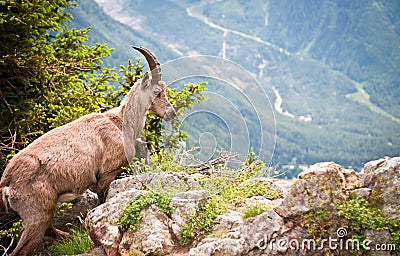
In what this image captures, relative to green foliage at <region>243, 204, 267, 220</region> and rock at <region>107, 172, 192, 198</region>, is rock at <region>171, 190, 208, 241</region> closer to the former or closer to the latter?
rock at <region>107, 172, 192, 198</region>

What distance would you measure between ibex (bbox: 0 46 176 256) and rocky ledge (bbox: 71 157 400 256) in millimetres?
1082

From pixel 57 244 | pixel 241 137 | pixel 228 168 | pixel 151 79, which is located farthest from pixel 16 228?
pixel 241 137

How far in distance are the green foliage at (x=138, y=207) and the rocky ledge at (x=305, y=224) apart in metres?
0.07

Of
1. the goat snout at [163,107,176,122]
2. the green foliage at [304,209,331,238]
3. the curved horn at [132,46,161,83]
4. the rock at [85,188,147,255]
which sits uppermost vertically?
the curved horn at [132,46,161,83]

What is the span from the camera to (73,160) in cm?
719

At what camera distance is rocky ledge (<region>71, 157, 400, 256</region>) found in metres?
5.45

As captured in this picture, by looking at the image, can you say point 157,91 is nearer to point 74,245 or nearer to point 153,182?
point 153,182

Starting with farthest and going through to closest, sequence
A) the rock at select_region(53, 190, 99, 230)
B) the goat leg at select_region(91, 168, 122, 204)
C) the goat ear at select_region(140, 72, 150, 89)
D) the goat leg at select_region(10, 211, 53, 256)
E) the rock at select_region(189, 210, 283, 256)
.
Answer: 1. the rock at select_region(53, 190, 99, 230)
2. the goat ear at select_region(140, 72, 150, 89)
3. the goat leg at select_region(91, 168, 122, 204)
4. the goat leg at select_region(10, 211, 53, 256)
5. the rock at select_region(189, 210, 283, 256)

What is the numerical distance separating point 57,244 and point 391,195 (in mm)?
5757

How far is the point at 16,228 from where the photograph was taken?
935 centimetres

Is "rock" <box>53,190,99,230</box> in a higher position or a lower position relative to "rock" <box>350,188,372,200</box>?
lower

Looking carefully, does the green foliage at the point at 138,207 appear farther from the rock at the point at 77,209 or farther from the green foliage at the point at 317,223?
the rock at the point at 77,209

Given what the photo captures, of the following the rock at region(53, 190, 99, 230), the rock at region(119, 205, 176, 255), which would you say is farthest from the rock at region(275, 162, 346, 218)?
the rock at region(53, 190, 99, 230)

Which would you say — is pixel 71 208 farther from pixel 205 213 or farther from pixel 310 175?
pixel 310 175
